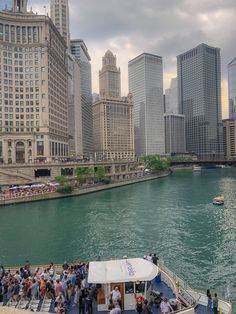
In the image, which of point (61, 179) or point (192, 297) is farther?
point (61, 179)

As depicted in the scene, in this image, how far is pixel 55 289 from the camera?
24.1 m

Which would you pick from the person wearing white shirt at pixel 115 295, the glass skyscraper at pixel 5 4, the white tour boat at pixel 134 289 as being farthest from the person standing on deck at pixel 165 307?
the glass skyscraper at pixel 5 4

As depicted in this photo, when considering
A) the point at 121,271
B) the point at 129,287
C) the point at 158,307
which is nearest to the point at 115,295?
the point at 129,287

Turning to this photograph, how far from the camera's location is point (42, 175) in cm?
12488

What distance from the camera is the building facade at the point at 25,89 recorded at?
13900cm

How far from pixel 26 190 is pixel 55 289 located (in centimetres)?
8420

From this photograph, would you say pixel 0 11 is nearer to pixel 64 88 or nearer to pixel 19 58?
pixel 19 58

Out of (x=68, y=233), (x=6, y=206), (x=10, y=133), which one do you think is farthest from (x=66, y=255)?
(x=10, y=133)

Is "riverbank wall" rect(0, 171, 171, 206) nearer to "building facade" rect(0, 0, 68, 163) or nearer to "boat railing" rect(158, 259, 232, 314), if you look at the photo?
"building facade" rect(0, 0, 68, 163)

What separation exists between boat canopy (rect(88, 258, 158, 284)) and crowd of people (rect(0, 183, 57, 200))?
7660cm

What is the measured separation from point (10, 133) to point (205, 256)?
11501 cm

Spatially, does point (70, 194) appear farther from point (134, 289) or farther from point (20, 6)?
point (20, 6)

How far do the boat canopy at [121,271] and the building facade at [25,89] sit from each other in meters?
119

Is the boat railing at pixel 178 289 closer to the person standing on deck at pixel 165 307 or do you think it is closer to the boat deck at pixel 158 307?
the boat deck at pixel 158 307
